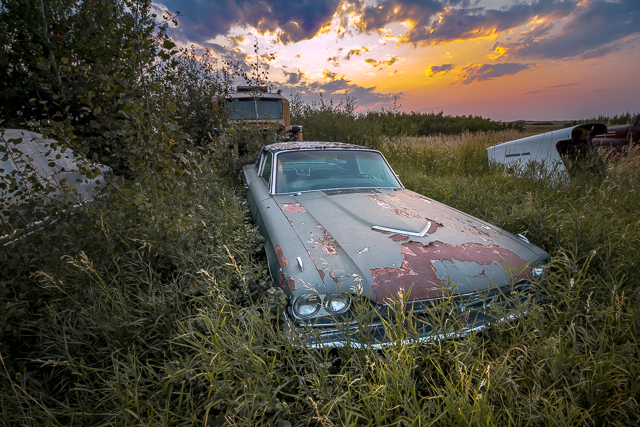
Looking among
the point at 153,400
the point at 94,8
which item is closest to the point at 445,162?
the point at 153,400

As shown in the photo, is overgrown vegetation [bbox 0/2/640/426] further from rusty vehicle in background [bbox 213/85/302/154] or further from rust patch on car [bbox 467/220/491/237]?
rusty vehicle in background [bbox 213/85/302/154]

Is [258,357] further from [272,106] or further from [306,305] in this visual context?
[272,106]

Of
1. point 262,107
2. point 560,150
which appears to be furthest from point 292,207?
point 262,107

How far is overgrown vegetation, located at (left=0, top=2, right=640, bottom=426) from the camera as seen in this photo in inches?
48.6

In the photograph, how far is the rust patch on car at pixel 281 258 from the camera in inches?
67.6

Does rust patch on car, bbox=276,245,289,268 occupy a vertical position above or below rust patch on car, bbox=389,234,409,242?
below

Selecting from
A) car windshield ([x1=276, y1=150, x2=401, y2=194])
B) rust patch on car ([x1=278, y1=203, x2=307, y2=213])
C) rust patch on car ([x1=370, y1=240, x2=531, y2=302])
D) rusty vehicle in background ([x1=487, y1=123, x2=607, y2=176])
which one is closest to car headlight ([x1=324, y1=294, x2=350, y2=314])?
rust patch on car ([x1=370, y1=240, x2=531, y2=302])

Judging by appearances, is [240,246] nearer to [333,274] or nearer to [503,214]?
[333,274]

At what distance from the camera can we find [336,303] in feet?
5.11

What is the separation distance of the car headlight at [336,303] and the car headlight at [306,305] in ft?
0.14

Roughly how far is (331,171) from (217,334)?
7.24 ft

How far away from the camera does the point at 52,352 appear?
173cm

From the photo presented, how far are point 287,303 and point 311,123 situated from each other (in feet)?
34.5

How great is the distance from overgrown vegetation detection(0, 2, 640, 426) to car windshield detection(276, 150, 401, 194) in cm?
72
